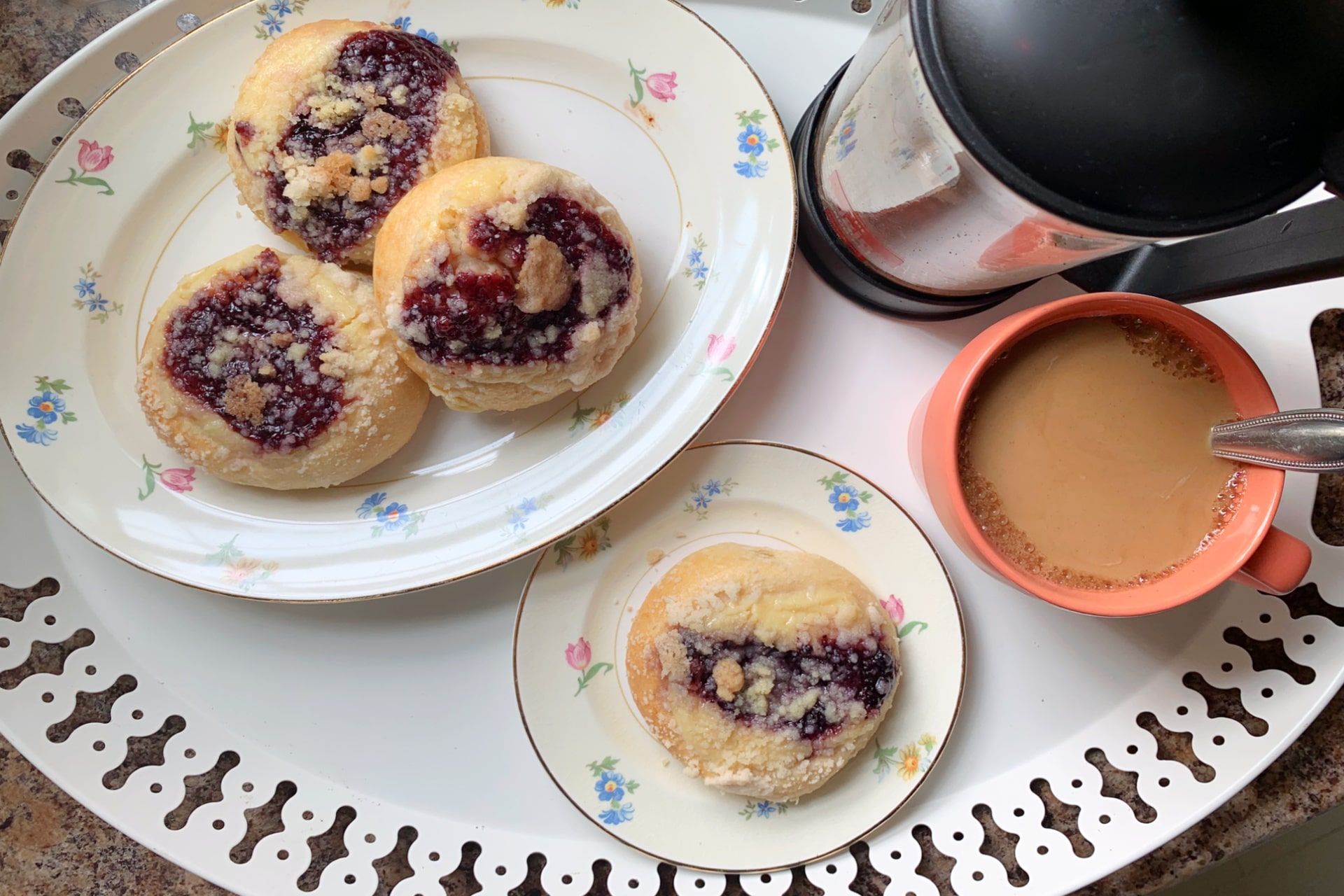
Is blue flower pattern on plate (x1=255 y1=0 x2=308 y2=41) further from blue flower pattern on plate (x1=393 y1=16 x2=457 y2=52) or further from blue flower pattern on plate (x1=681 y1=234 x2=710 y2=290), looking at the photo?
blue flower pattern on plate (x1=681 y1=234 x2=710 y2=290)

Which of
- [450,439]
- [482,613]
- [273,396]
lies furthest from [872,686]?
[273,396]

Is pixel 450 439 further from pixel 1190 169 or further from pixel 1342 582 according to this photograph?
pixel 1342 582

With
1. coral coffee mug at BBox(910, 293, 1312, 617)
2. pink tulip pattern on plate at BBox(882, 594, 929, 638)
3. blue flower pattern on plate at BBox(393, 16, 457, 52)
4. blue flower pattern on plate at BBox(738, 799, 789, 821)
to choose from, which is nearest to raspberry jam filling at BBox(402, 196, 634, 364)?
blue flower pattern on plate at BBox(393, 16, 457, 52)

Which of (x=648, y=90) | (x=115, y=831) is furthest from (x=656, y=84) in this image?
(x=115, y=831)

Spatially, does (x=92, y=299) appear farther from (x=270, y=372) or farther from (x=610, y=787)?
(x=610, y=787)

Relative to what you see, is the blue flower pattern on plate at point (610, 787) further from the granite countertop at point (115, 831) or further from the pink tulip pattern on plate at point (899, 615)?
the pink tulip pattern on plate at point (899, 615)
